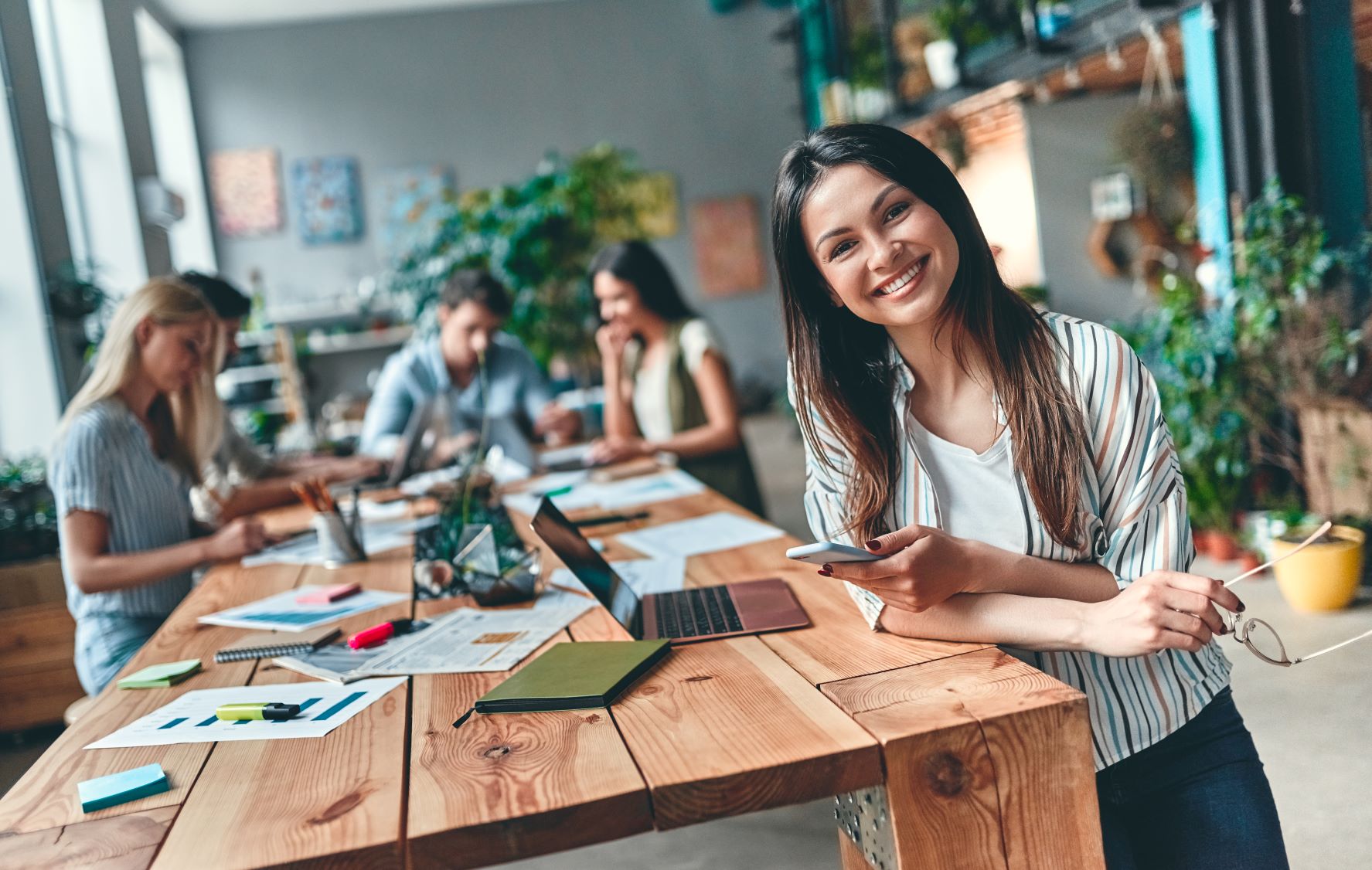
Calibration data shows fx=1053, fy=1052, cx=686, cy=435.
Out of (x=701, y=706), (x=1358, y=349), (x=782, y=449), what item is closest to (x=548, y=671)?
(x=701, y=706)

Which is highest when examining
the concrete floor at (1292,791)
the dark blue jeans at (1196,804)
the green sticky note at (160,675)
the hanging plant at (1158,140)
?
the hanging plant at (1158,140)

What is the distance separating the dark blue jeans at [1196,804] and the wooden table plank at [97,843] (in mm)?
1077

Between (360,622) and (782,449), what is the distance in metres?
6.64

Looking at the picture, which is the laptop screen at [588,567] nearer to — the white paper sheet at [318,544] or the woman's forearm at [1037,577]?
the woman's forearm at [1037,577]

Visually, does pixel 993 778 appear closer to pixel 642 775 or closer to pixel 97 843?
pixel 642 775

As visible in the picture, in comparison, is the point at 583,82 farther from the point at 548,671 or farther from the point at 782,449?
the point at 548,671

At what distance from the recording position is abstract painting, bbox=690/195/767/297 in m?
10.7

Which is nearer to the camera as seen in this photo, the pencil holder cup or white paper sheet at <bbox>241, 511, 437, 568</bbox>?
the pencil holder cup

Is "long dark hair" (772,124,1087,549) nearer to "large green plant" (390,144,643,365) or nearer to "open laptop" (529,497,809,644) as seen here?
"open laptop" (529,497,809,644)

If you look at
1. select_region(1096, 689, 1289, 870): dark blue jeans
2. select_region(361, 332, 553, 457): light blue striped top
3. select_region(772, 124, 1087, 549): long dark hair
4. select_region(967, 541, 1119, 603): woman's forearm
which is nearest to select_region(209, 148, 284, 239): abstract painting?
select_region(361, 332, 553, 457): light blue striped top

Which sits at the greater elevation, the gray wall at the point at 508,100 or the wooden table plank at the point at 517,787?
the gray wall at the point at 508,100

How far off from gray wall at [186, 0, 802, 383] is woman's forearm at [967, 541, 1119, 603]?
7984 millimetres

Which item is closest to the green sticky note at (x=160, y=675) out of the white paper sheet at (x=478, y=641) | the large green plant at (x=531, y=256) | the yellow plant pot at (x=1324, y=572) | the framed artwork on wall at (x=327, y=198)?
the white paper sheet at (x=478, y=641)

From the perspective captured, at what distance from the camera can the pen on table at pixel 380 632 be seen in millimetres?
1569
